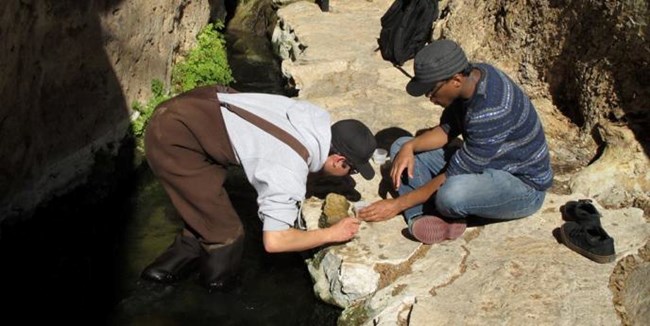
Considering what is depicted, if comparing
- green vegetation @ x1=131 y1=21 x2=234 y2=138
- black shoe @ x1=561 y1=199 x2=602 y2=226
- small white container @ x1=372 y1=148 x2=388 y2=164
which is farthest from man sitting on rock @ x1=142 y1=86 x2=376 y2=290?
green vegetation @ x1=131 y1=21 x2=234 y2=138

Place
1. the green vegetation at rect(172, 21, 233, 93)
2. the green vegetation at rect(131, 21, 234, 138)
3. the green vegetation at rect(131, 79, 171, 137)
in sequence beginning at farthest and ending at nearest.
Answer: the green vegetation at rect(172, 21, 233, 93) → the green vegetation at rect(131, 21, 234, 138) → the green vegetation at rect(131, 79, 171, 137)

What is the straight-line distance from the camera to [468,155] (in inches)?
161

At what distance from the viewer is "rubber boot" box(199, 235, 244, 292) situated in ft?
15.2

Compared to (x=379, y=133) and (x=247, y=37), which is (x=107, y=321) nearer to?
(x=379, y=133)

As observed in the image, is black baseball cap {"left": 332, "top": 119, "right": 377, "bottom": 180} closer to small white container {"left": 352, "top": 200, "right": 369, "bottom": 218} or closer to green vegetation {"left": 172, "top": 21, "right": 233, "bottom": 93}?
small white container {"left": 352, "top": 200, "right": 369, "bottom": 218}

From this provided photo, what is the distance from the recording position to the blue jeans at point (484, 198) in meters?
4.12

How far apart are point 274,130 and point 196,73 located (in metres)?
4.53

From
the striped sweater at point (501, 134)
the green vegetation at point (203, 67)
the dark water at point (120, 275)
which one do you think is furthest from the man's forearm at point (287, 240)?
the green vegetation at point (203, 67)

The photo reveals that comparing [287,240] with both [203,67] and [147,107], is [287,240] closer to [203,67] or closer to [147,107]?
[147,107]

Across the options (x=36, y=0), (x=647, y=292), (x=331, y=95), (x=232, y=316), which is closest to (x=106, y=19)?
(x=36, y=0)

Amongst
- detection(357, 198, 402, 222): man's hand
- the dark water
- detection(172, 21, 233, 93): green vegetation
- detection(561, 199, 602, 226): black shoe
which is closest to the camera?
detection(561, 199, 602, 226): black shoe

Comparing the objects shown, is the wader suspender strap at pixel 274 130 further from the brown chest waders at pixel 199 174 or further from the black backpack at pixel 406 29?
the black backpack at pixel 406 29

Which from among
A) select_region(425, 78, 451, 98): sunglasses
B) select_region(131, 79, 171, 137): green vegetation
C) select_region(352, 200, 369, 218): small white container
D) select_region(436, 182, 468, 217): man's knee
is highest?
select_region(425, 78, 451, 98): sunglasses

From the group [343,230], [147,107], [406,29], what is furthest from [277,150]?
[406,29]
